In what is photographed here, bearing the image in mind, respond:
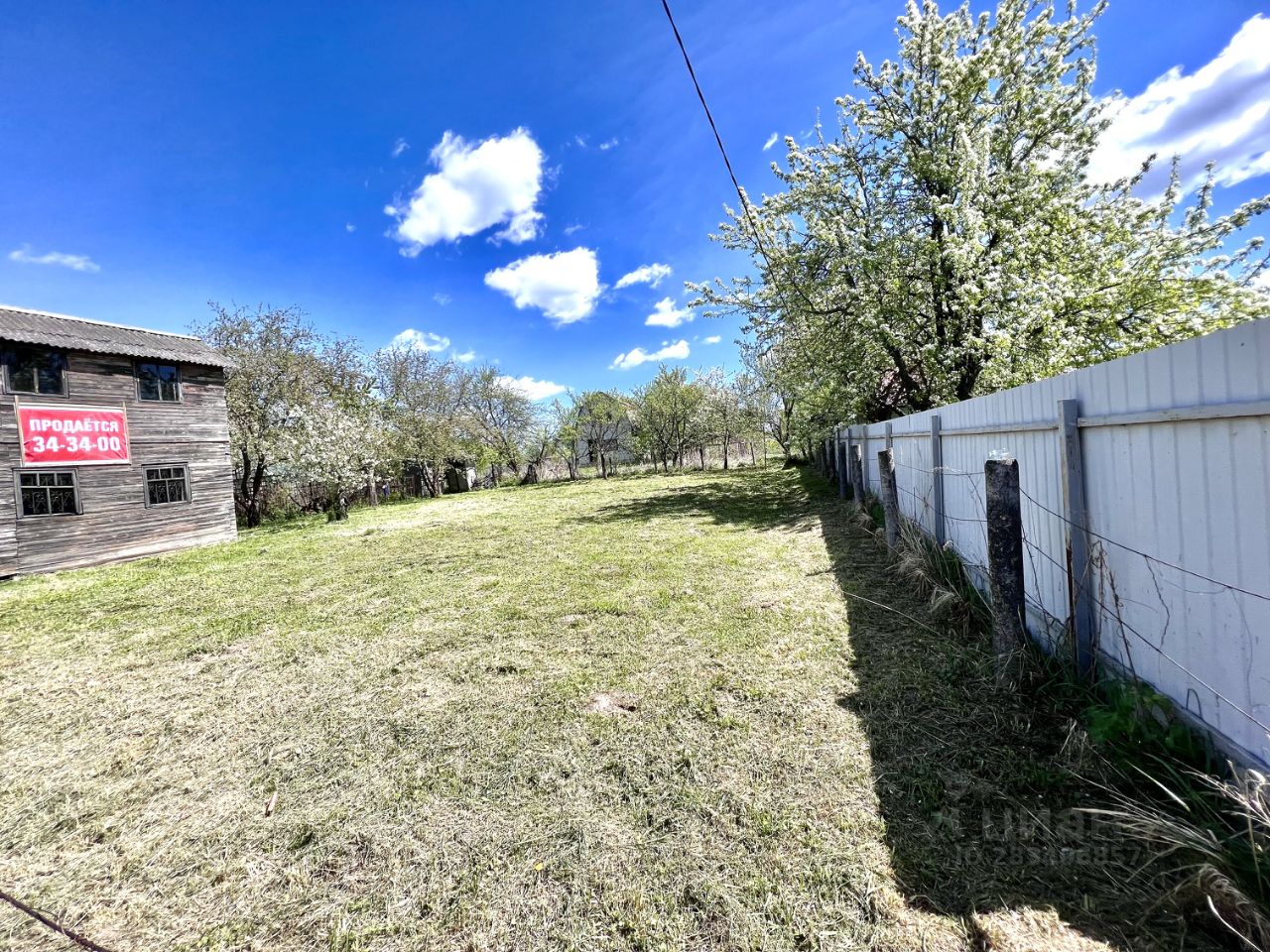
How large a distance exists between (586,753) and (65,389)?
42.1 ft

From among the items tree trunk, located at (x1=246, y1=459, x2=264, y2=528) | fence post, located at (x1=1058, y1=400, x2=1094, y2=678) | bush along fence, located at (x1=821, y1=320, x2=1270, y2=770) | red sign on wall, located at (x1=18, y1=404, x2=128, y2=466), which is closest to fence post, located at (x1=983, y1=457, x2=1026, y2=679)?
bush along fence, located at (x1=821, y1=320, x2=1270, y2=770)

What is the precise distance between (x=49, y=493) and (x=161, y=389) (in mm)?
2782

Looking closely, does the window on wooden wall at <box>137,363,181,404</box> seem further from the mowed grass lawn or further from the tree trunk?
the mowed grass lawn

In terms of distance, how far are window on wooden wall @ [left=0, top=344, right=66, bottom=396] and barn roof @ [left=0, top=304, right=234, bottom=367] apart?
0.29 m

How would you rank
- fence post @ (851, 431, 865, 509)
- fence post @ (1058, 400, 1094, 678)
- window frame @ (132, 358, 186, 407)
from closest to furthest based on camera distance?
fence post @ (1058, 400, 1094, 678)
fence post @ (851, 431, 865, 509)
window frame @ (132, 358, 186, 407)

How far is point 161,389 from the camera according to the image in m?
10.4

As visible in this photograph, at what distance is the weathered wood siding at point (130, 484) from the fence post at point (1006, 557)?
1422 centimetres

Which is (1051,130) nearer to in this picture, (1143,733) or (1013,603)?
(1013,603)

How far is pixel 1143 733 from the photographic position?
6.09ft

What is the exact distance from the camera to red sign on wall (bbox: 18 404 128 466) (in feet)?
28.1

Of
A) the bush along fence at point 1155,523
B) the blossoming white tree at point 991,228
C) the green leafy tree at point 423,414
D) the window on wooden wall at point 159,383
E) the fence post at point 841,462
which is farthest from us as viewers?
the green leafy tree at point 423,414

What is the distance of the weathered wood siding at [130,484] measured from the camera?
8.48 metres

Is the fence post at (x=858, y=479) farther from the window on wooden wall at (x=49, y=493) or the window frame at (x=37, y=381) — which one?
the window frame at (x=37, y=381)

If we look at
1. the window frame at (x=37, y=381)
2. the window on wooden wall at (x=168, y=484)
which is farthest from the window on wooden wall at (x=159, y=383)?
the window on wooden wall at (x=168, y=484)
